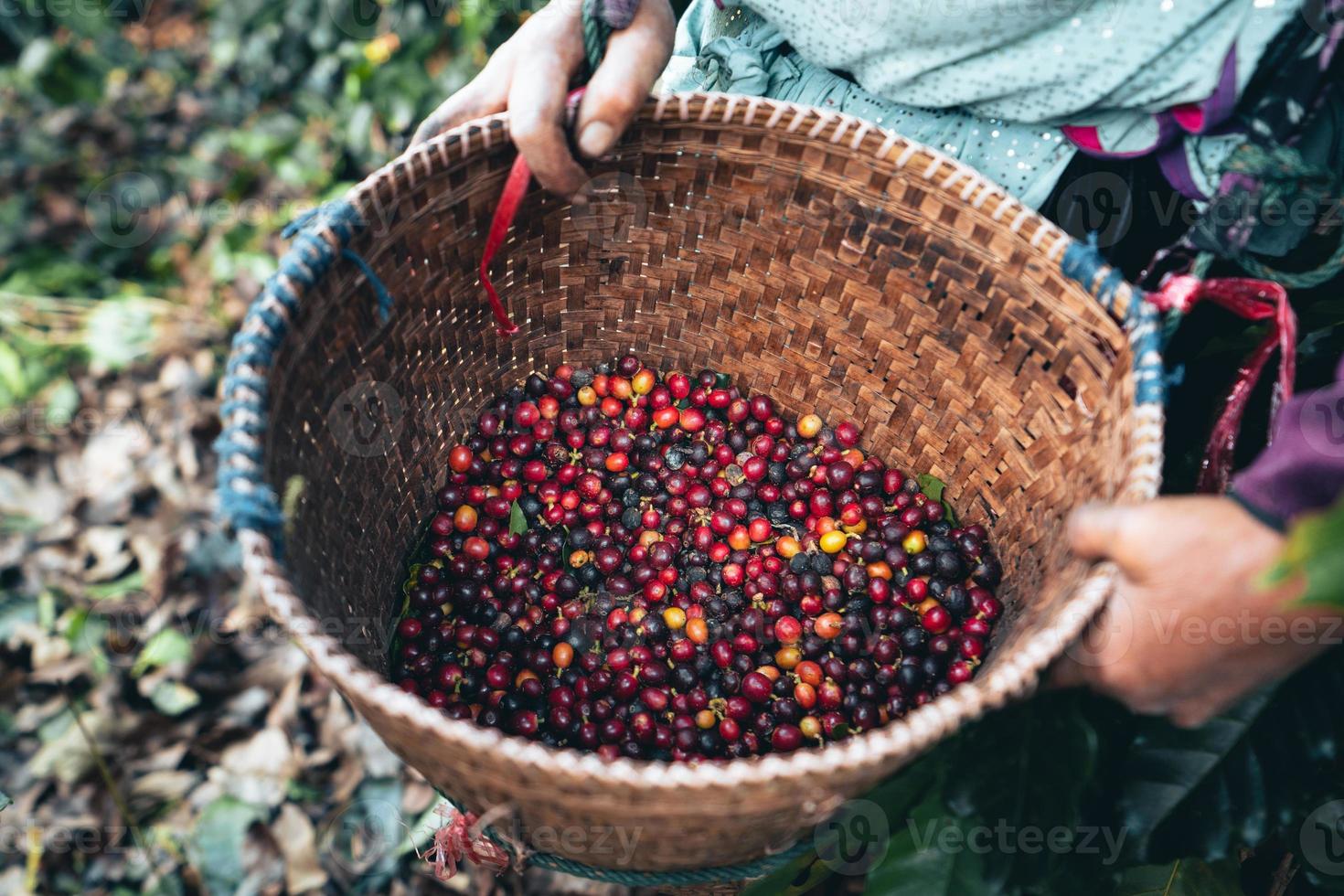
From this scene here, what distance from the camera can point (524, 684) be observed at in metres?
1.63

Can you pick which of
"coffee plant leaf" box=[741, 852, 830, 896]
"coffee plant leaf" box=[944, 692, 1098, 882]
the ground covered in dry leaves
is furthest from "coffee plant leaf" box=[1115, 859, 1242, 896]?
the ground covered in dry leaves

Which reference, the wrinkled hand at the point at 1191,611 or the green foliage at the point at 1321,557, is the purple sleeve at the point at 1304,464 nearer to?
the wrinkled hand at the point at 1191,611

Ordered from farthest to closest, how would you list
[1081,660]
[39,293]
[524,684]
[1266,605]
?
1. [39,293]
2. [524,684]
3. [1081,660]
4. [1266,605]

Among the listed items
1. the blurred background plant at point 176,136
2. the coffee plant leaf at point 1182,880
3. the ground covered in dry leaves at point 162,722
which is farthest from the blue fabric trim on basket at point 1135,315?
the blurred background plant at point 176,136

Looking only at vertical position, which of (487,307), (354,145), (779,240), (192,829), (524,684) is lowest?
(192,829)

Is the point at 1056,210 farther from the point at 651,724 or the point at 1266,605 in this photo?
the point at 651,724

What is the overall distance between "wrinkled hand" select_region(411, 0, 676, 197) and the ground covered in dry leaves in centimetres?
130

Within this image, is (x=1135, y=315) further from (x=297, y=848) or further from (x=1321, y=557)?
(x=297, y=848)

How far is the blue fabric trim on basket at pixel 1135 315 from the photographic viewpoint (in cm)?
119

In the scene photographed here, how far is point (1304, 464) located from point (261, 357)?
1248 millimetres

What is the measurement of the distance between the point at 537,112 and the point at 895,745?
1.04 m

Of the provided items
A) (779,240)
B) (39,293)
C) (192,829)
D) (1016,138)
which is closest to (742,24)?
(779,240)

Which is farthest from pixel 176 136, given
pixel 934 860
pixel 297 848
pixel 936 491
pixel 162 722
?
pixel 934 860

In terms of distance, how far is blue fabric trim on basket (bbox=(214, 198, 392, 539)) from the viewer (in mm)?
1074
